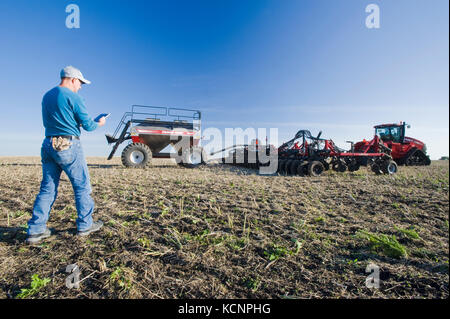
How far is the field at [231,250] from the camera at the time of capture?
5.82ft

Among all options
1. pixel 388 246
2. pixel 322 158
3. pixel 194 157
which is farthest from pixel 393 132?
pixel 388 246

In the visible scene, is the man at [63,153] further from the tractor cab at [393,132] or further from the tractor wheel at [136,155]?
the tractor cab at [393,132]

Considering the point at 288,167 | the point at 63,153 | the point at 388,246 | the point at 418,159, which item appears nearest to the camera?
the point at 388,246

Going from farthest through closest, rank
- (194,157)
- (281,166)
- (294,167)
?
(194,157) < (281,166) < (294,167)

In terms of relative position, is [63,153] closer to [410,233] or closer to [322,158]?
[410,233]

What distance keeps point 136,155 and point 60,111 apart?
8008 millimetres

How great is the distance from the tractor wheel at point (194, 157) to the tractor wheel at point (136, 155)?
204 cm

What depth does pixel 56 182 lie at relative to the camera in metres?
2.68

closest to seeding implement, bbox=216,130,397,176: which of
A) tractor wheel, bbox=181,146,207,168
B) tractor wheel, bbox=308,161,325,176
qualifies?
tractor wheel, bbox=308,161,325,176

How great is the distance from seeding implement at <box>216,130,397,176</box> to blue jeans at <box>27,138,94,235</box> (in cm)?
803

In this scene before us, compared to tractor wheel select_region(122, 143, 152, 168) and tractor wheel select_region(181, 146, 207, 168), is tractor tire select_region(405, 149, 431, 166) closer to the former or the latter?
tractor wheel select_region(181, 146, 207, 168)

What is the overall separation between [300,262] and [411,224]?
92.7 inches

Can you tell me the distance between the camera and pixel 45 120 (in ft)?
8.55

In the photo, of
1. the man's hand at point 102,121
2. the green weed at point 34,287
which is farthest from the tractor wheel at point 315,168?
the green weed at point 34,287
